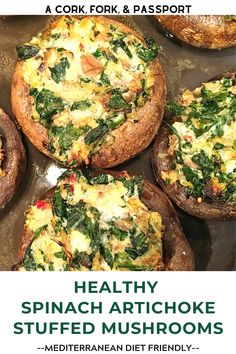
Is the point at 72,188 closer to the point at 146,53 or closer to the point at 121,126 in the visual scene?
the point at 121,126

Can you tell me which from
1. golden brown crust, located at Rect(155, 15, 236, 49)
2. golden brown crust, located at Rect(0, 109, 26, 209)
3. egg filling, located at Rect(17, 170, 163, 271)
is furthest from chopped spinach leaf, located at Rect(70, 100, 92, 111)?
golden brown crust, located at Rect(155, 15, 236, 49)

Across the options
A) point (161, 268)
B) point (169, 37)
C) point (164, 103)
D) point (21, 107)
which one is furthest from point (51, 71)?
point (161, 268)

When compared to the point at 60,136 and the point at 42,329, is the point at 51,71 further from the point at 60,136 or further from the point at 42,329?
the point at 42,329

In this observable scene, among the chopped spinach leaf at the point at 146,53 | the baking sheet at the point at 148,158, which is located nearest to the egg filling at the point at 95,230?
the baking sheet at the point at 148,158

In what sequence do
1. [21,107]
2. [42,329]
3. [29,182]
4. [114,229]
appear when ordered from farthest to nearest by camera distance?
[29,182]
[21,107]
[114,229]
[42,329]

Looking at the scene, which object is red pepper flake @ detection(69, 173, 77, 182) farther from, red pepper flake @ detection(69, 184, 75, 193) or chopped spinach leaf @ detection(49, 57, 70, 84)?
chopped spinach leaf @ detection(49, 57, 70, 84)

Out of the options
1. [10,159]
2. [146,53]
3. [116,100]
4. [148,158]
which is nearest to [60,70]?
[116,100]
